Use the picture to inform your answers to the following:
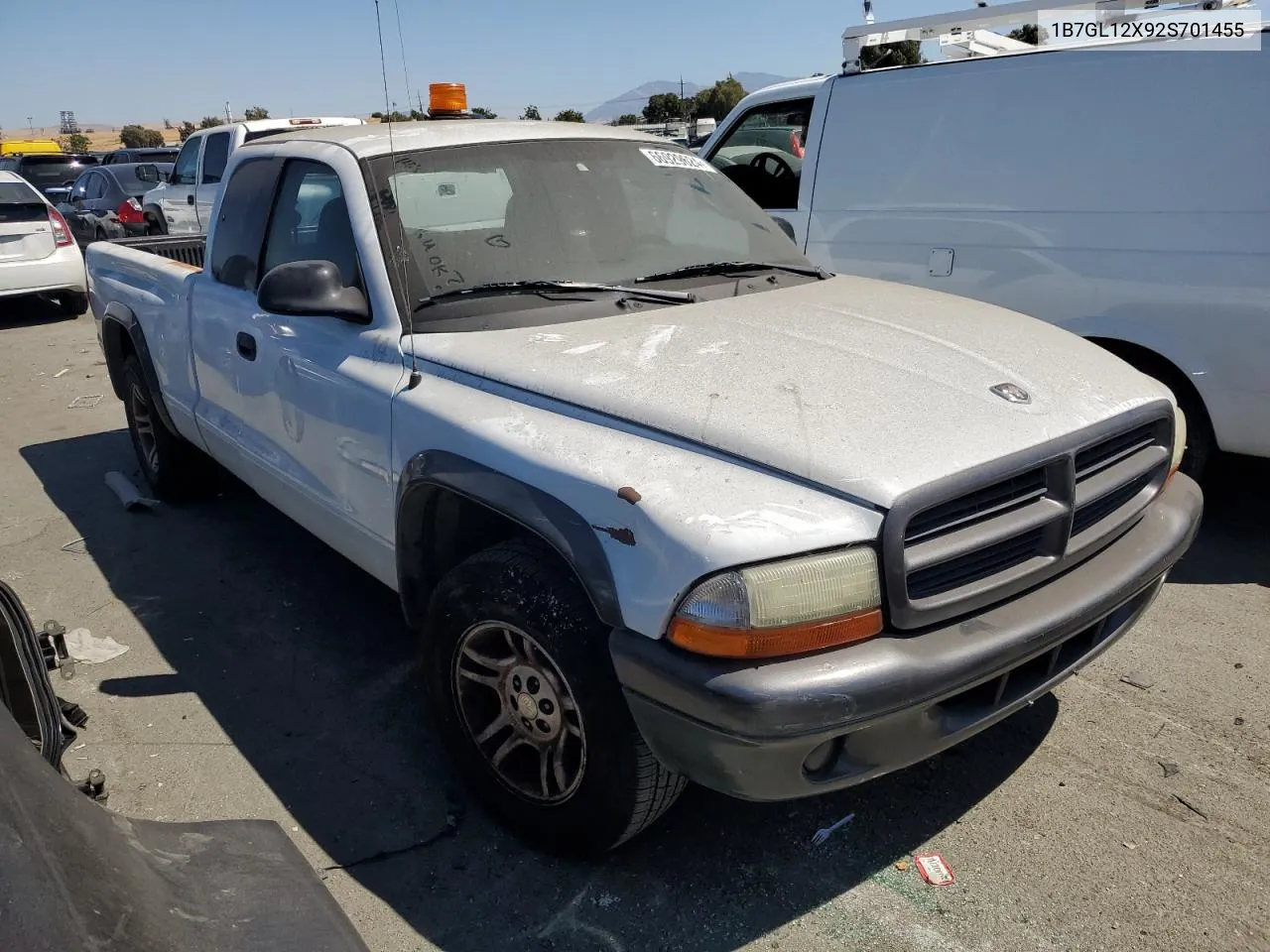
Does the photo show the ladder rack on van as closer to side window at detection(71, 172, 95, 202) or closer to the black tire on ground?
the black tire on ground

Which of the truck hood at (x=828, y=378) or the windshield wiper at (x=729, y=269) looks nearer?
the truck hood at (x=828, y=378)

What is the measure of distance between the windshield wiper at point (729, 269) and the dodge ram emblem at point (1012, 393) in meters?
1.20

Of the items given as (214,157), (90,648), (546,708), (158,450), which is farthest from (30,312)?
(546,708)

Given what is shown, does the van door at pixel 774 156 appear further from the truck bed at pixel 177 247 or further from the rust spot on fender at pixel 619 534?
the rust spot on fender at pixel 619 534

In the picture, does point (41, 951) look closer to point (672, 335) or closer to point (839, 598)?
point (839, 598)

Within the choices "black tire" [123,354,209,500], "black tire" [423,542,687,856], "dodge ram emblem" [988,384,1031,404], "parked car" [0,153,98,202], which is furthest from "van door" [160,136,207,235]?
Answer: "dodge ram emblem" [988,384,1031,404]

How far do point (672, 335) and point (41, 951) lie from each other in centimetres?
200

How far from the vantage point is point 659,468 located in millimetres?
2189

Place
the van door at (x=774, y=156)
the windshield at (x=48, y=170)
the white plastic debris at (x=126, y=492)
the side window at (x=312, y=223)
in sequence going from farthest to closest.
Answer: the windshield at (x=48, y=170) < the van door at (x=774, y=156) < the white plastic debris at (x=126, y=492) < the side window at (x=312, y=223)

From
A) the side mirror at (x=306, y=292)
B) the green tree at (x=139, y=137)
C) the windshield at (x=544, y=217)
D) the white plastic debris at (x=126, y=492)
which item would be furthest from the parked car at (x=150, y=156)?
the green tree at (x=139, y=137)

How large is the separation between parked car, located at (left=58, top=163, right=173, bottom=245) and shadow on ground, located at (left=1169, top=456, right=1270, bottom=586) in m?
12.0

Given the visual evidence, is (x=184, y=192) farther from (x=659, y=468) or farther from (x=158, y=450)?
(x=659, y=468)

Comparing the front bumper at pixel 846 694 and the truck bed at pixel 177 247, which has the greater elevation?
the truck bed at pixel 177 247

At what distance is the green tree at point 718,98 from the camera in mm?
Answer: 34591
